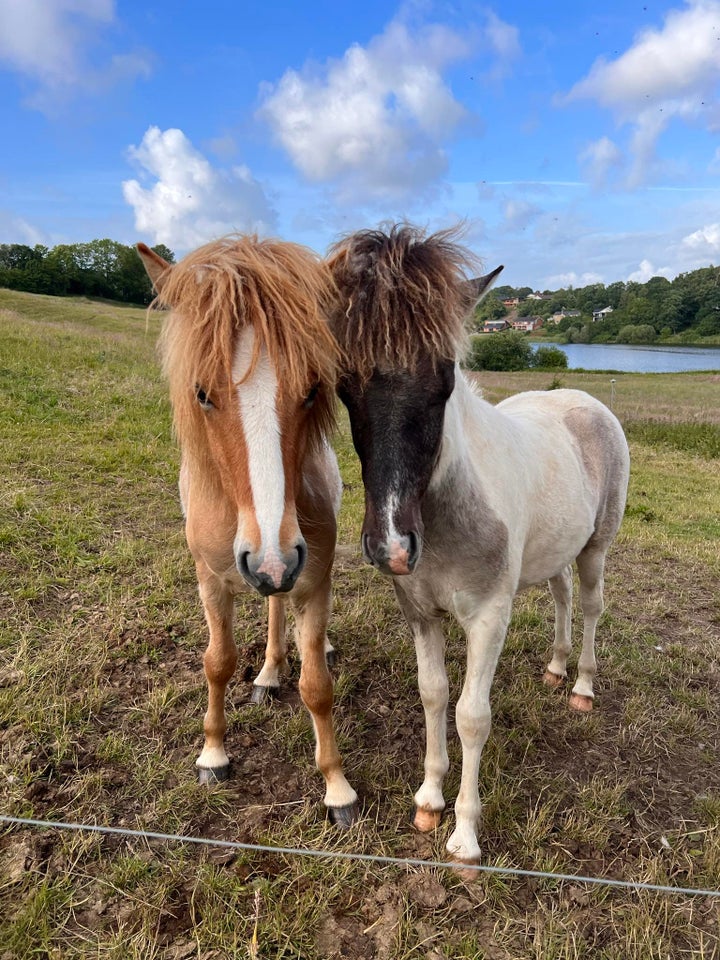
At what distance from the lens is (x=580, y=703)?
3.66 metres

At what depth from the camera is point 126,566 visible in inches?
189

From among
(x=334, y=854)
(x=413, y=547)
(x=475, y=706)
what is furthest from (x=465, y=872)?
(x=413, y=547)

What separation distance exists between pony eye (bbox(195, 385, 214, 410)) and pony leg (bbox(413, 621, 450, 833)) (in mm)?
1494

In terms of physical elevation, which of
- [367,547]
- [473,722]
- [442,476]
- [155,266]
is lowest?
[473,722]

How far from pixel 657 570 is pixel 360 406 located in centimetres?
538

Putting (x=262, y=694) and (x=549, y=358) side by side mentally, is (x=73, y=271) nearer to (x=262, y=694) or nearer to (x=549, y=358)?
(x=549, y=358)

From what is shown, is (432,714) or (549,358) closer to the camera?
(432,714)

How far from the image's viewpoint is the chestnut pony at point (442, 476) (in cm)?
185

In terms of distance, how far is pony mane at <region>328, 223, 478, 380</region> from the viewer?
184 centimetres

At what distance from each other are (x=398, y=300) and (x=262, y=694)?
2.72m

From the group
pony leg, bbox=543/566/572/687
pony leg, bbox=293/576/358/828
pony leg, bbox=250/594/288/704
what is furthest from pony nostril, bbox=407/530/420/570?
pony leg, bbox=543/566/572/687

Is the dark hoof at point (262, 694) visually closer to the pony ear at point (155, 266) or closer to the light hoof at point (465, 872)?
the light hoof at point (465, 872)

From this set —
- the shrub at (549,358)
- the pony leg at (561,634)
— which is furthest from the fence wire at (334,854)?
the shrub at (549,358)

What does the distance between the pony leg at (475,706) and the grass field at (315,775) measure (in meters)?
0.12
